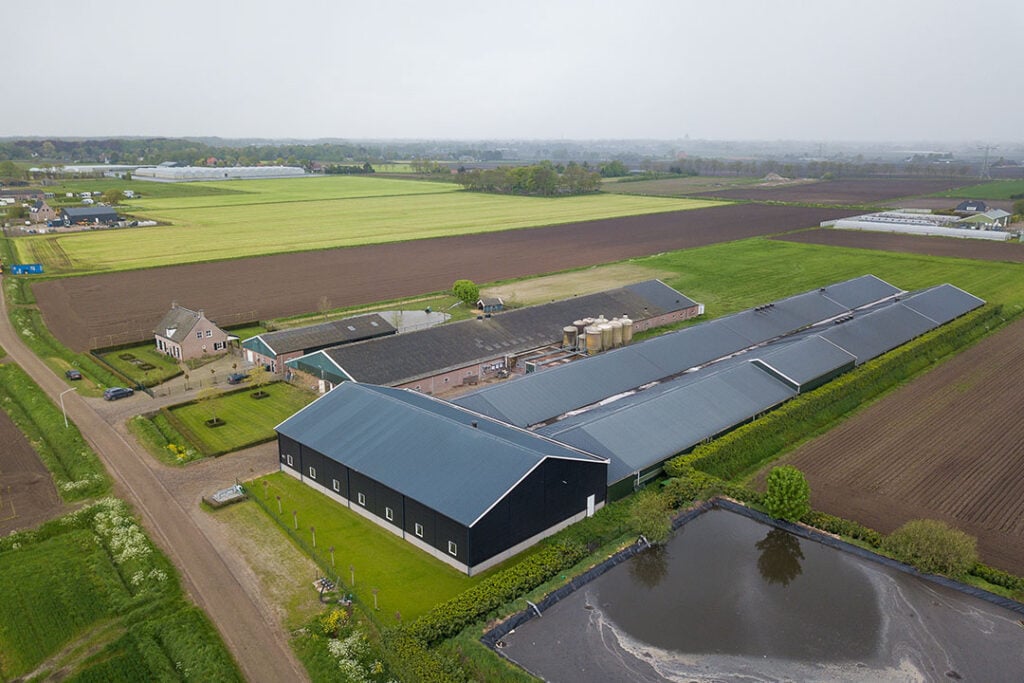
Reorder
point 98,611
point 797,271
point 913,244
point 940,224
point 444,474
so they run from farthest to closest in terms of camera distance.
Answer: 1. point 940,224
2. point 913,244
3. point 797,271
4. point 444,474
5. point 98,611

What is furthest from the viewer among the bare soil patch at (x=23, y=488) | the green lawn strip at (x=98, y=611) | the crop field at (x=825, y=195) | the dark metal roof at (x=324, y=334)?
the crop field at (x=825, y=195)

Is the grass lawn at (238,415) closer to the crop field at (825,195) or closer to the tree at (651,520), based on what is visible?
the tree at (651,520)

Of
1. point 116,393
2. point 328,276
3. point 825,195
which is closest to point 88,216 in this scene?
point 328,276

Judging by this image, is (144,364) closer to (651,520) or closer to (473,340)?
(473,340)

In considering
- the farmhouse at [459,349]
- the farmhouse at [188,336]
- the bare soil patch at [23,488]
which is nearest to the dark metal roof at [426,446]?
the farmhouse at [459,349]

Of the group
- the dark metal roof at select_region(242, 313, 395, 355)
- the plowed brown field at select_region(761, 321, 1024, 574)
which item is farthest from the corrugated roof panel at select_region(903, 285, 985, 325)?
the dark metal roof at select_region(242, 313, 395, 355)

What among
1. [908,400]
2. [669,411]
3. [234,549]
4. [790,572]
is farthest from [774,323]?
[234,549]
